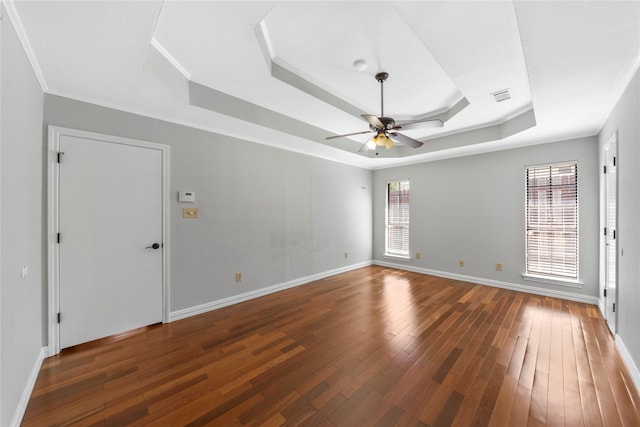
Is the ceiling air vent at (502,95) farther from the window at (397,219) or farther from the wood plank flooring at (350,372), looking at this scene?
the window at (397,219)

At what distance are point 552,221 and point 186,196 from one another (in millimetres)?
5634

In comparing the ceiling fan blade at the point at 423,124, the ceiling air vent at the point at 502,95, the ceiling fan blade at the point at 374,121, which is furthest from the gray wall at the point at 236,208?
the ceiling air vent at the point at 502,95

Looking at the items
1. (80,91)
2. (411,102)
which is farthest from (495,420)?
(80,91)

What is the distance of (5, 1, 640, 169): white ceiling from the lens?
5.33 ft

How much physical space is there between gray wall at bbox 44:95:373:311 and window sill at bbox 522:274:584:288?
3367mm

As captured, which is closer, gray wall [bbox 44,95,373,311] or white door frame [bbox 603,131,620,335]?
white door frame [bbox 603,131,620,335]

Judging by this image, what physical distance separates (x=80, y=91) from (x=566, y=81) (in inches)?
179

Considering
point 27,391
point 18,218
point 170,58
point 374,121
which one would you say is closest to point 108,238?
point 18,218

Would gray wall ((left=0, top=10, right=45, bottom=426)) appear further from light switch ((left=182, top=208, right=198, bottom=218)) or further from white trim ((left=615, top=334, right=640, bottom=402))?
white trim ((left=615, top=334, right=640, bottom=402))

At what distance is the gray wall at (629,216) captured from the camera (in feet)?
6.82

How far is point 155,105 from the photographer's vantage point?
111 inches

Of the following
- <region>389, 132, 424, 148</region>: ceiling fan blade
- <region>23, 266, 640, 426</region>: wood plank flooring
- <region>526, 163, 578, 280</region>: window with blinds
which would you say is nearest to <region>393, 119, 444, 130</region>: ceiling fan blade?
<region>389, 132, 424, 148</region>: ceiling fan blade

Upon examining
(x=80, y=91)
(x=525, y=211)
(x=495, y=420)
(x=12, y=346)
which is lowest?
(x=495, y=420)

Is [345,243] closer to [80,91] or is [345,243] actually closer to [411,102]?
[411,102]
